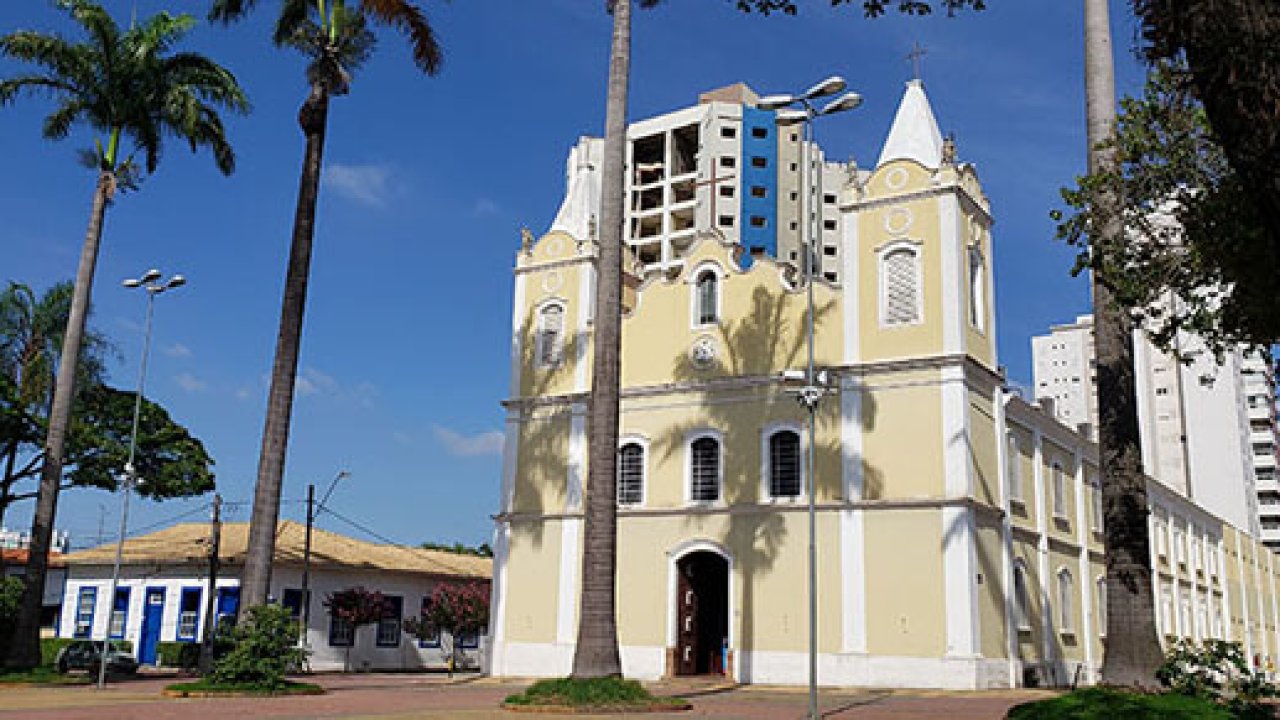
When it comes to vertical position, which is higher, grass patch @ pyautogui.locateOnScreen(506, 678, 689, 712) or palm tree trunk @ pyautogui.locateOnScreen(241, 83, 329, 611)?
palm tree trunk @ pyautogui.locateOnScreen(241, 83, 329, 611)

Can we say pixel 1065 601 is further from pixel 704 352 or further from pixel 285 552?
pixel 285 552

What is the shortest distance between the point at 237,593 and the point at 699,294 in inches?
A: 765

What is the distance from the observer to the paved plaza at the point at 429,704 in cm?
1661

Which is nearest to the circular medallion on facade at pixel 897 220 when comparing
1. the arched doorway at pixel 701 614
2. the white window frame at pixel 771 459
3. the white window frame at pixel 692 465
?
the white window frame at pixel 771 459

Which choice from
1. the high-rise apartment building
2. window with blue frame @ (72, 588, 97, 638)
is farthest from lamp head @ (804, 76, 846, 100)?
the high-rise apartment building

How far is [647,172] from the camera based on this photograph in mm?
88375

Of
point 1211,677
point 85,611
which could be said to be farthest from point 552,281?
point 85,611

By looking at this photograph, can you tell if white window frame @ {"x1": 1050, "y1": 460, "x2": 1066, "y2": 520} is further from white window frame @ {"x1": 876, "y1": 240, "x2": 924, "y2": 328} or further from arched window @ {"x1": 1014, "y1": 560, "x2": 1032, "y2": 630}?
white window frame @ {"x1": 876, "y1": 240, "x2": 924, "y2": 328}

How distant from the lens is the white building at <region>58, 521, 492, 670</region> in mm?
37906

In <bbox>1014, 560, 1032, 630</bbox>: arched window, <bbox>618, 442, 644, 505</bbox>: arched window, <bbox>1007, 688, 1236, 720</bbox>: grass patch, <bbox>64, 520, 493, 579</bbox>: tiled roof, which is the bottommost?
<bbox>1007, 688, 1236, 720</bbox>: grass patch

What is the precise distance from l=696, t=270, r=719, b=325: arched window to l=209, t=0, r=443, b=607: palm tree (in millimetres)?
8914

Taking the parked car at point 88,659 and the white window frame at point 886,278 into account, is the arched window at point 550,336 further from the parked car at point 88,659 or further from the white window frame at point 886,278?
the parked car at point 88,659

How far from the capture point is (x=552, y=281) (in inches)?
1249

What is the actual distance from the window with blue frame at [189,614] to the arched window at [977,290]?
91.1ft
